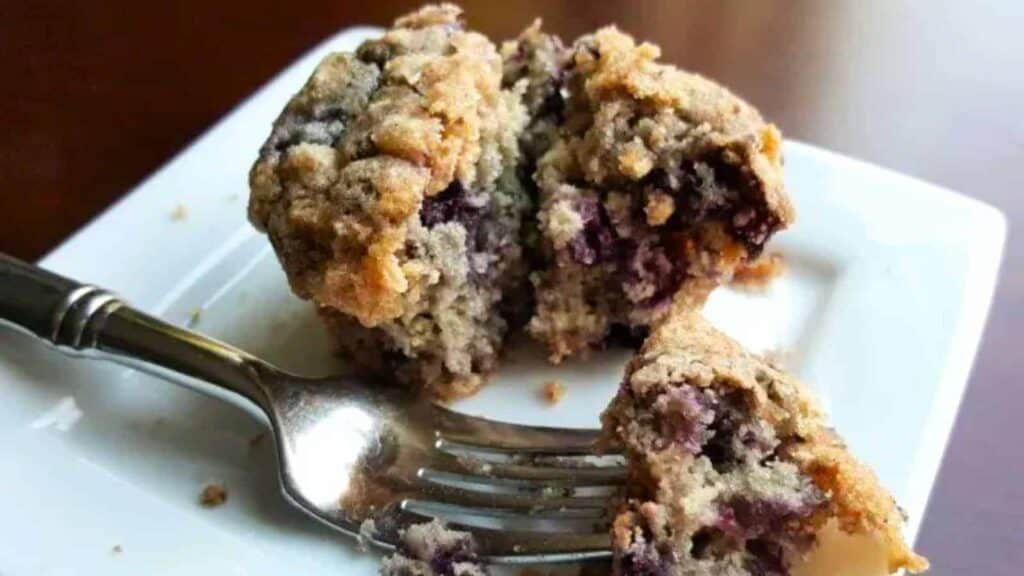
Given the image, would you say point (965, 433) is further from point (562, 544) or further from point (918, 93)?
point (918, 93)

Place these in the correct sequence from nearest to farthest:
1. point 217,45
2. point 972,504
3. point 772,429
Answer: point 772,429
point 972,504
point 217,45

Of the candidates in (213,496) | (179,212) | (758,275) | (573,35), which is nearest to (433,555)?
(213,496)

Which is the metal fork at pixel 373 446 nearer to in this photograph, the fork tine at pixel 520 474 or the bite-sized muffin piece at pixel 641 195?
the fork tine at pixel 520 474

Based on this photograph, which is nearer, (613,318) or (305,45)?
(613,318)

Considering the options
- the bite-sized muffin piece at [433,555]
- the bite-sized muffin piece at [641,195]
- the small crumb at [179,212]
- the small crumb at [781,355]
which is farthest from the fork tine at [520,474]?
the small crumb at [179,212]

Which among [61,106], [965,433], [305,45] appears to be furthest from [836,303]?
[61,106]
